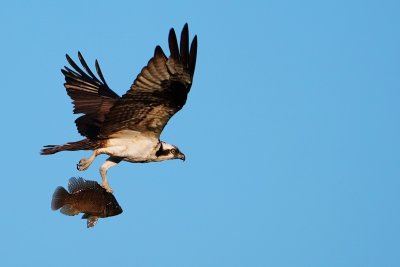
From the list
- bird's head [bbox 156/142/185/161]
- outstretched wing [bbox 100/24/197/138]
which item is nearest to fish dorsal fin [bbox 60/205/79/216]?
outstretched wing [bbox 100/24/197/138]

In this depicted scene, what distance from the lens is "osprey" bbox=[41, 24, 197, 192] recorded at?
33.7 ft

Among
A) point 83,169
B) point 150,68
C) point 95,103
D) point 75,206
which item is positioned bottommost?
point 75,206

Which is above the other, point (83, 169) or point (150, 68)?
point (150, 68)

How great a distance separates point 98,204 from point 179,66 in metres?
1.95

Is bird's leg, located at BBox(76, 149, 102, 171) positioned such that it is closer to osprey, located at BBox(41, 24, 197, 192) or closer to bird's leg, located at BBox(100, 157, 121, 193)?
osprey, located at BBox(41, 24, 197, 192)

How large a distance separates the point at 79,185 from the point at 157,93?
1.68m

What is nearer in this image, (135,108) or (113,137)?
(135,108)

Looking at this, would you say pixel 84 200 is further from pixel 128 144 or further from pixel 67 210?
pixel 128 144

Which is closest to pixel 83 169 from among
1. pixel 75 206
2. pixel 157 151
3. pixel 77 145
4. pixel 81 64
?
pixel 77 145

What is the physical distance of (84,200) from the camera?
380 inches

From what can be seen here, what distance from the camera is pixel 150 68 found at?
1029 cm

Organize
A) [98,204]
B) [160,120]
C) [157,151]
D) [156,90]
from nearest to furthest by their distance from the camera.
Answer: [98,204]
[156,90]
[160,120]
[157,151]

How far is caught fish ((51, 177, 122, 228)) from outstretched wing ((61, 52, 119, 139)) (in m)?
3.56

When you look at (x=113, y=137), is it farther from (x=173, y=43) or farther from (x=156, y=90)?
(x=173, y=43)
